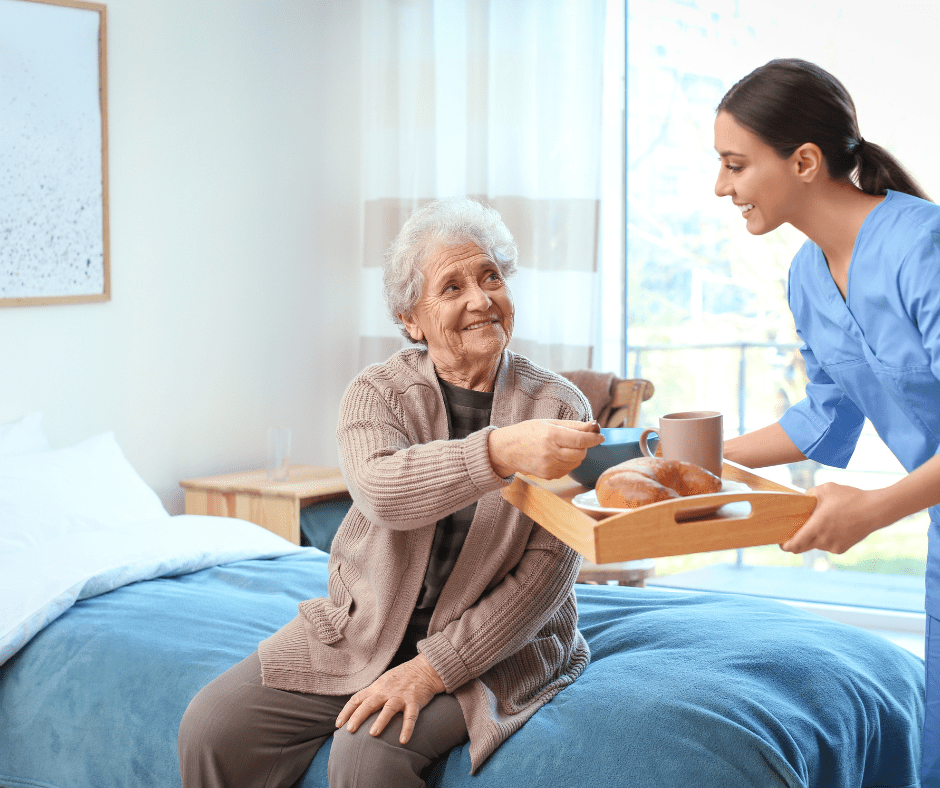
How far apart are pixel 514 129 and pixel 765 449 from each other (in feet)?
7.60

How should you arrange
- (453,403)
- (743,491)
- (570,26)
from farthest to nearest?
(570,26) → (453,403) → (743,491)

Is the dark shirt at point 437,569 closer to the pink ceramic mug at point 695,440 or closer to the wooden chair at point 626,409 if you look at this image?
the pink ceramic mug at point 695,440

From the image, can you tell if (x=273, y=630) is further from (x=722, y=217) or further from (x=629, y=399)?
(x=722, y=217)

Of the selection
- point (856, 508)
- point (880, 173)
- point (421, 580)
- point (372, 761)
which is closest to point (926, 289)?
point (880, 173)

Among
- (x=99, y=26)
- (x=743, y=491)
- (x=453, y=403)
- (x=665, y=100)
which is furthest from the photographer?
(x=665, y=100)

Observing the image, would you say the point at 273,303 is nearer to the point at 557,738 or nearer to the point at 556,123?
the point at 556,123

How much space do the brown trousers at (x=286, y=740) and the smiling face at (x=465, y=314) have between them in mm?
Answer: 576

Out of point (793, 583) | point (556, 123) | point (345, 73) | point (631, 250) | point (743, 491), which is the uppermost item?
point (345, 73)

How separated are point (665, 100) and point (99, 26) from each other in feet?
7.16

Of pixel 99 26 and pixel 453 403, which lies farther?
pixel 99 26

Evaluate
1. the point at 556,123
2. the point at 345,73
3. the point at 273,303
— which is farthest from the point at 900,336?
the point at 345,73

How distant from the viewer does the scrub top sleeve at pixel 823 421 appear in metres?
1.82

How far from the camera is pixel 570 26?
3.76 m

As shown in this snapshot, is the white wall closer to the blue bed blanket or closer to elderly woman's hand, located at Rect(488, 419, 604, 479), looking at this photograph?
the blue bed blanket
